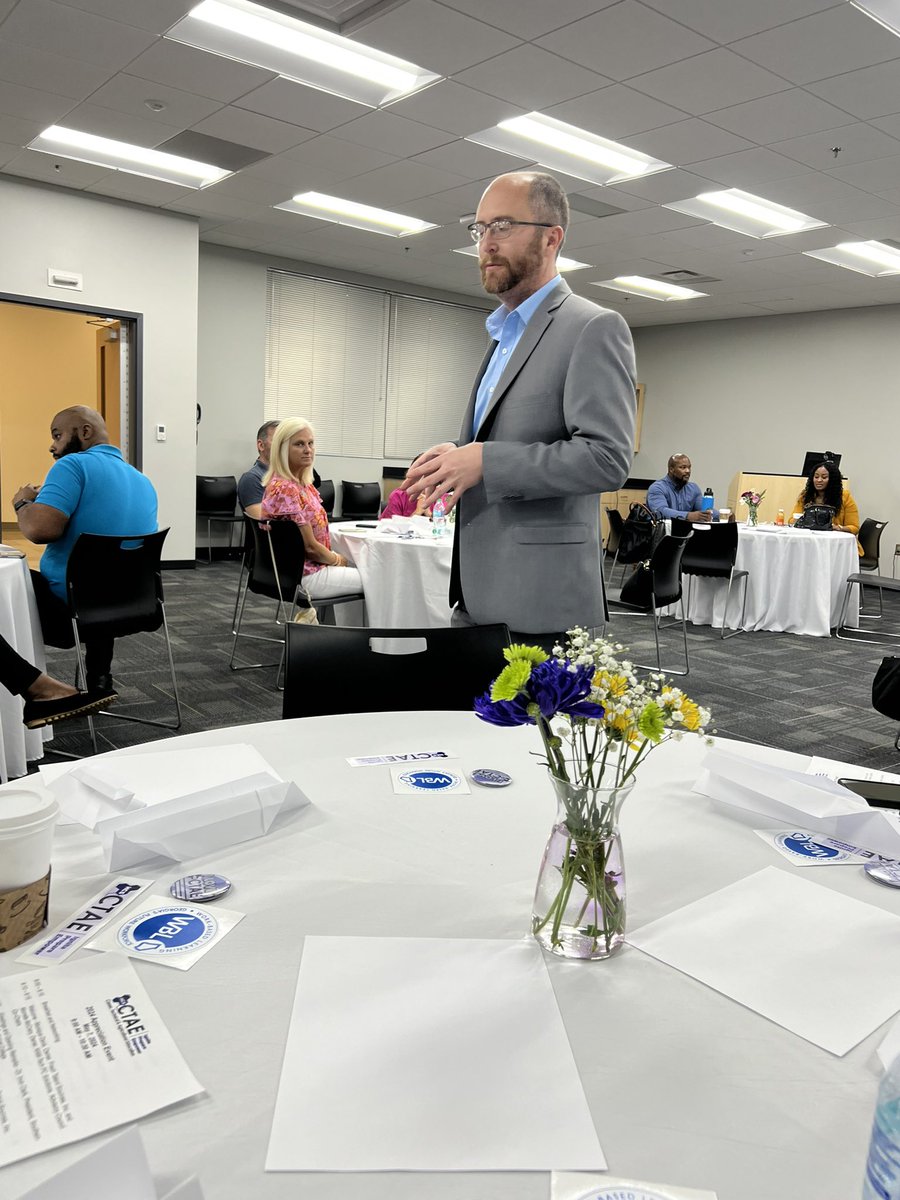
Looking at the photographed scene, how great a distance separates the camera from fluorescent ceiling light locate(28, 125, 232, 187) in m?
6.41

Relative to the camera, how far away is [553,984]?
76 centimetres

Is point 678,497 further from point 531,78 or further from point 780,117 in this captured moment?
point 531,78

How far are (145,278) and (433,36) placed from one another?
4483 mm

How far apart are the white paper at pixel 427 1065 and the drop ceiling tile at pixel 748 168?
6227 millimetres

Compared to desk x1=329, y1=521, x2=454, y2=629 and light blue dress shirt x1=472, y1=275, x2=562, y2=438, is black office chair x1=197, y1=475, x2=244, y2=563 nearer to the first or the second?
desk x1=329, y1=521, x2=454, y2=629

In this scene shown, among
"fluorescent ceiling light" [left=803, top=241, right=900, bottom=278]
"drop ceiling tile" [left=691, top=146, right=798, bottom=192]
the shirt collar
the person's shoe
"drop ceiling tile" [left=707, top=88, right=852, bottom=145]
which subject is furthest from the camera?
"fluorescent ceiling light" [left=803, top=241, right=900, bottom=278]

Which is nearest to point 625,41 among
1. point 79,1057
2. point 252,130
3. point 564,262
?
point 252,130

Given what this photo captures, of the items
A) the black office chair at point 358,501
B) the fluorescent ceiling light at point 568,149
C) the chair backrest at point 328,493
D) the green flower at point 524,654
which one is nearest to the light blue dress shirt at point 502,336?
the green flower at point 524,654

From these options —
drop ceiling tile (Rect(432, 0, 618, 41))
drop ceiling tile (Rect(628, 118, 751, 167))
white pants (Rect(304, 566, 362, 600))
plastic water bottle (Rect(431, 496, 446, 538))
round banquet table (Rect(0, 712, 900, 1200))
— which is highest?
drop ceiling tile (Rect(628, 118, 751, 167))

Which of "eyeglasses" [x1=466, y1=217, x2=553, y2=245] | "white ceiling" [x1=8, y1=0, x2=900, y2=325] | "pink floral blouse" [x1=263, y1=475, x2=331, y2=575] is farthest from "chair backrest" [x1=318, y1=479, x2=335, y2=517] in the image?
"eyeglasses" [x1=466, y1=217, x2=553, y2=245]

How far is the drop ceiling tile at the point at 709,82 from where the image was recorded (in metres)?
4.50

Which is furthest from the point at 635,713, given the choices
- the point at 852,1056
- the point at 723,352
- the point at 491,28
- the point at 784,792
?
the point at 723,352

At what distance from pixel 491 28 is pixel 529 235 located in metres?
3.12

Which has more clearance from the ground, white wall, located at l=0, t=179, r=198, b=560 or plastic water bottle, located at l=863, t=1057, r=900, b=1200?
white wall, located at l=0, t=179, r=198, b=560
